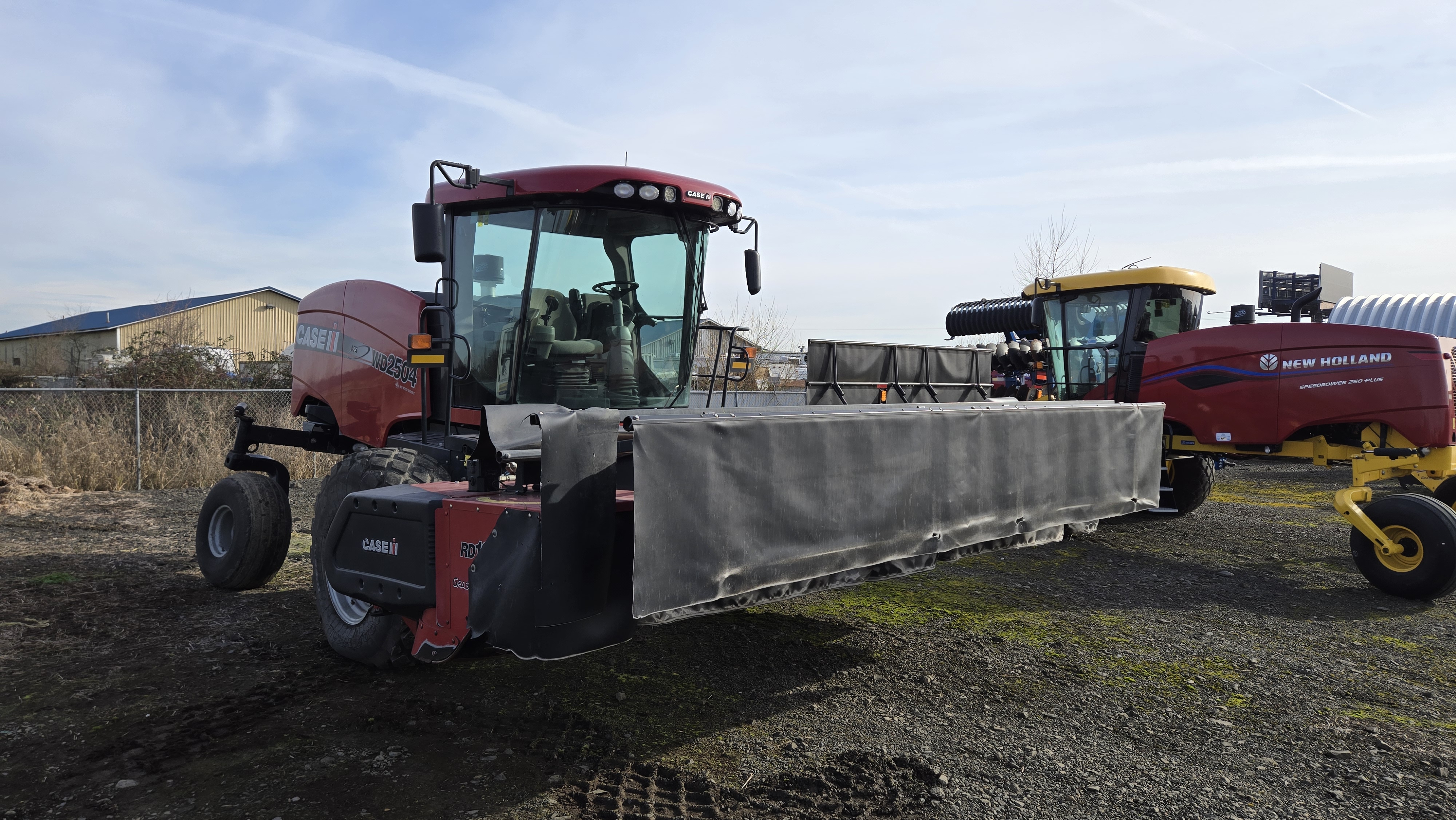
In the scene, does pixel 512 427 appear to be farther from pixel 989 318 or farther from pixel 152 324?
pixel 152 324

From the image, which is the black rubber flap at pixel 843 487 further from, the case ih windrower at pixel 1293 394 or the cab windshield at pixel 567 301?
the case ih windrower at pixel 1293 394

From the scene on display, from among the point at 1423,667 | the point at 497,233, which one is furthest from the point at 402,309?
the point at 1423,667

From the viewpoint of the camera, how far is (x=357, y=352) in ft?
19.8

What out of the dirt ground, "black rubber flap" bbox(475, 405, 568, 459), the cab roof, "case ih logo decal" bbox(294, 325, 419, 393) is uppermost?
the cab roof

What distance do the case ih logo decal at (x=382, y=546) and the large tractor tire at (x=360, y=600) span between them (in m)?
0.48

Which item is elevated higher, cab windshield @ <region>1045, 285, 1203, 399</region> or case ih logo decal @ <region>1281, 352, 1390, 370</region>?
cab windshield @ <region>1045, 285, 1203, 399</region>

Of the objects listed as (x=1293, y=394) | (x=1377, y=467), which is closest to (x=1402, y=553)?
(x=1377, y=467)

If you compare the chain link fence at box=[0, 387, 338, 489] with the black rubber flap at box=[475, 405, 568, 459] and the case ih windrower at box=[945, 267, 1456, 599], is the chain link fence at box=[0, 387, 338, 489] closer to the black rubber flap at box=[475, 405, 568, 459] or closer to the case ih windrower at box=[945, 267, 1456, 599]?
the black rubber flap at box=[475, 405, 568, 459]

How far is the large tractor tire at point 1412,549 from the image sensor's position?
5.93 m

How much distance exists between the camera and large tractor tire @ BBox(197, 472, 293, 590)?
234 inches

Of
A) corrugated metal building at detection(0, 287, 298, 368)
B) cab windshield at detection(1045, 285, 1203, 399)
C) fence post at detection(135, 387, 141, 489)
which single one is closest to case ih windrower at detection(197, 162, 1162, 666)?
cab windshield at detection(1045, 285, 1203, 399)

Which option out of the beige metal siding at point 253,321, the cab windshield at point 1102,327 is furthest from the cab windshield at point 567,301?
the beige metal siding at point 253,321

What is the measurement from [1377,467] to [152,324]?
70.0ft

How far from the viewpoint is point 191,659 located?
15.1 feet
